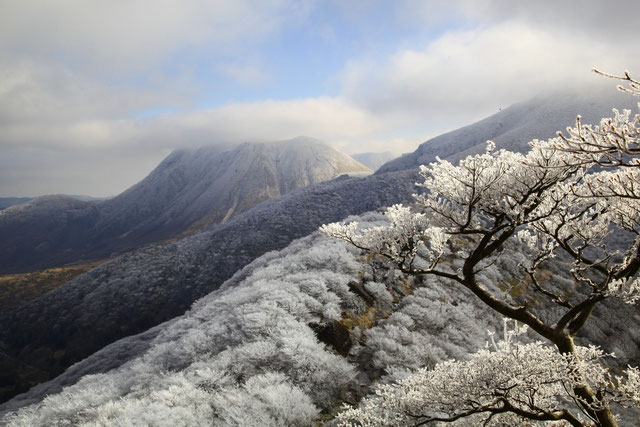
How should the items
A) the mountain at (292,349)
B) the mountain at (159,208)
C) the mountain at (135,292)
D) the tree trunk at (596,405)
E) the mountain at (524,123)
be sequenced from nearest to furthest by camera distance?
the tree trunk at (596,405), the mountain at (292,349), the mountain at (135,292), the mountain at (524,123), the mountain at (159,208)

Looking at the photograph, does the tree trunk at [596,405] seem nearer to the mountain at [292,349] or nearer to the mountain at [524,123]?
the mountain at [292,349]

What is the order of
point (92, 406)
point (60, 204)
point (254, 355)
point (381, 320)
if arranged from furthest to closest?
point (60, 204) < point (381, 320) < point (254, 355) < point (92, 406)

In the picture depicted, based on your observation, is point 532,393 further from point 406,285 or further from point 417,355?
Answer: point 406,285

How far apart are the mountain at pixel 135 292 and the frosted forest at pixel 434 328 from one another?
18490mm

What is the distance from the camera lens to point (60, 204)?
602ft

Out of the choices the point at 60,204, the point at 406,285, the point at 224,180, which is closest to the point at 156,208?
the point at 224,180

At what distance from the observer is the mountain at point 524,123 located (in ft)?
219

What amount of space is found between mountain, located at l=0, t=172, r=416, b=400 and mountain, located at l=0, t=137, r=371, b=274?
8465cm

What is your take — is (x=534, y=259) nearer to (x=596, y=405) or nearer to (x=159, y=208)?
(x=596, y=405)

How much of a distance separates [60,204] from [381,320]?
23141 centimetres

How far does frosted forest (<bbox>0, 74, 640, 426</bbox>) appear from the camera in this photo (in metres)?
5.76

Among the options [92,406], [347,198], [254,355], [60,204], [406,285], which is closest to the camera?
[92,406]

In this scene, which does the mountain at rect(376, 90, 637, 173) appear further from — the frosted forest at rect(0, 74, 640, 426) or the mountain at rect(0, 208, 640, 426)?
the frosted forest at rect(0, 74, 640, 426)

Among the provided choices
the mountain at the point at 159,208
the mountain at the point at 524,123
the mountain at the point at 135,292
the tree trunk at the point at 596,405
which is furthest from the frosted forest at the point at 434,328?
the mountain at the point at 159,208
